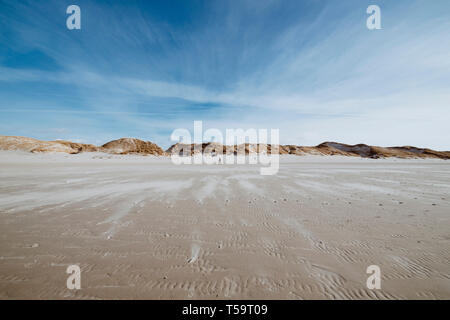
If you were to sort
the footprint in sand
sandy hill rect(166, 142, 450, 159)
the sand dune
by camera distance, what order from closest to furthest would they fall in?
the footprint in sand, the sand dune, sandy hill rect(166, 142, 450, 159)

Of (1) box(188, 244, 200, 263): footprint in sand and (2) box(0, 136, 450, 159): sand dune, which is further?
(2) box(0, 136, 450, 159): sand dune

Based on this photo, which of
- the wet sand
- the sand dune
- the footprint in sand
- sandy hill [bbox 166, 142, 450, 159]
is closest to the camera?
the wet sand

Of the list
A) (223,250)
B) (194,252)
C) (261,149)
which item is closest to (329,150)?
(261,149)

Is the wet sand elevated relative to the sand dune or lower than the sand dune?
lower

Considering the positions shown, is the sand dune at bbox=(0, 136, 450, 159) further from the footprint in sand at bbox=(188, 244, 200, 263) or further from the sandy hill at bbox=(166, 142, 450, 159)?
the footprint in sand at bbox=(188, 244, 200, 263)

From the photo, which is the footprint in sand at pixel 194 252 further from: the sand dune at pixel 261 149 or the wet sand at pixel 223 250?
the sand dune at pixel 261 149

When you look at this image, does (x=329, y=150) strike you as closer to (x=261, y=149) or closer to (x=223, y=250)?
(x=261, y=149)

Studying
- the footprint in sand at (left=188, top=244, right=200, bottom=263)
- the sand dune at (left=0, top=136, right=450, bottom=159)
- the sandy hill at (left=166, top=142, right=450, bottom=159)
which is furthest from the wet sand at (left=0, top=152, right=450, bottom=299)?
the sandy hill at (left=166, top=142, right=450, bottom=159)

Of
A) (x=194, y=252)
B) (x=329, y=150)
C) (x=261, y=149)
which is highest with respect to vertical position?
(x=261, y=149)

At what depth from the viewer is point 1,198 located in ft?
26.5

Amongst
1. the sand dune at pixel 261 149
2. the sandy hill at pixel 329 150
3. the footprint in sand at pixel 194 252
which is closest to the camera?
the footprint in sand at pixel 194 252

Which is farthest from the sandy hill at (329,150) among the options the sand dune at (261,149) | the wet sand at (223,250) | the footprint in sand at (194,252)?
the footprint in sand at (194,252)

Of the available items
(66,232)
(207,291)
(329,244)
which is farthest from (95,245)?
(329,244)
